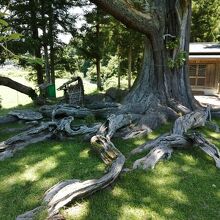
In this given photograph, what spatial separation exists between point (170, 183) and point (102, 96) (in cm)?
879

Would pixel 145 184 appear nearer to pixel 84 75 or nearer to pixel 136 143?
pixel 136 143

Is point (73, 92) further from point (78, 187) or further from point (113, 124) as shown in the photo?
point (78, 187)

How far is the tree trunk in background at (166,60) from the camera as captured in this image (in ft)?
28.8

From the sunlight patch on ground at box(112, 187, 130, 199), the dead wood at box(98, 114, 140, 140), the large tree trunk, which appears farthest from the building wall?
the sunlight patch on ground at box(112, 187, 130, 199)

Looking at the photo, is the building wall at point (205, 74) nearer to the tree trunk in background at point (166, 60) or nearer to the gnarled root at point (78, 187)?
the tree trunk in background at point (166, 60)

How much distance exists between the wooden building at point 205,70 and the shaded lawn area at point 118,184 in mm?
12489

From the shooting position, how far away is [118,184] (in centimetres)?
493

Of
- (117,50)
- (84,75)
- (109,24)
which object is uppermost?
(109,24)

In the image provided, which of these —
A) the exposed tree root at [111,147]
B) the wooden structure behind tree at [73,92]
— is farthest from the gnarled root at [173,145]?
the wooden structure behind tree at [73,92]

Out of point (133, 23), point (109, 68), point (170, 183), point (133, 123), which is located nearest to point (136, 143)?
point (133, 123)

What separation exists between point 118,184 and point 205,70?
15307mm

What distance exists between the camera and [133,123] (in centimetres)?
802

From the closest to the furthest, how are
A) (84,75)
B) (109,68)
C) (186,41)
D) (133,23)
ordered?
(133,23), (186,41), (109,68), (84,75)

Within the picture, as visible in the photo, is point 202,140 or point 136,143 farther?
point 136,143
